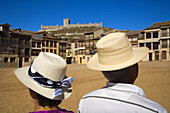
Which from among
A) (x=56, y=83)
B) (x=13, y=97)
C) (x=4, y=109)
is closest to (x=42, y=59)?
(x=56, y=83)

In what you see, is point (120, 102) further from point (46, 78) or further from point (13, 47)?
point (13, 47)

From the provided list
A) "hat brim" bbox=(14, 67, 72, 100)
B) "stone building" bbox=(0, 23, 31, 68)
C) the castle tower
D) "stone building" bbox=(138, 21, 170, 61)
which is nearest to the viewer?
"hat brim" bbox=(14, 67, 72, 100)

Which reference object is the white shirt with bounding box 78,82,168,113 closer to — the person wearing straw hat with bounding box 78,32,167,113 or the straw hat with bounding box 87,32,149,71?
the person wearing straw hat with bounding box 78,32,167,113

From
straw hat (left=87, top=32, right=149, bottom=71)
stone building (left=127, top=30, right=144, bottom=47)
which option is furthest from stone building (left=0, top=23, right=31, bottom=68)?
straw hat (left=87, top=32, right=149, bottom=71)

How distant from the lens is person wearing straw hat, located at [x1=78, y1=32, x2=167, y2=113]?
121cm

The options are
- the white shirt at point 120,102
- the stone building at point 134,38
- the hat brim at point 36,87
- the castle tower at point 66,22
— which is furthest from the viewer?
the castle tower at point 66,22

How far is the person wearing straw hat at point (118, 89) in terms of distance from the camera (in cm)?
121

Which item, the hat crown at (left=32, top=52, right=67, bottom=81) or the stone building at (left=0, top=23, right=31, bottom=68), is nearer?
the hat crown at (left=32, top=52, right=67, bottom=81)

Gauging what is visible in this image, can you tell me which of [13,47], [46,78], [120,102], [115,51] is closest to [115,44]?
[115,51]

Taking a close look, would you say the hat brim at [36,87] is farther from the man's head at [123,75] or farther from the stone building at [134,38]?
the stone building at [134,38]

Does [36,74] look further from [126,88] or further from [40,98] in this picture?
[126,88]

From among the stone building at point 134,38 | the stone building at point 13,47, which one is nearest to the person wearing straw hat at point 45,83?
the stone building at point 13,47

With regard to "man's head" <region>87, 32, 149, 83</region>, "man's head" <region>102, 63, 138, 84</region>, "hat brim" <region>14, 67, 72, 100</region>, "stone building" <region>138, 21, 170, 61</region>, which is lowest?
"hat brim" <region>14, 67, 72, 100</region>

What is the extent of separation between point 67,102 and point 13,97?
4523 mm
